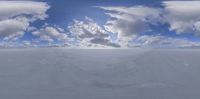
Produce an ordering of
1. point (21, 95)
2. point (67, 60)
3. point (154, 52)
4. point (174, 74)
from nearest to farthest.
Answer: point (154, 52)
point (21, 95)
point (67, 60)
point (174, 74)

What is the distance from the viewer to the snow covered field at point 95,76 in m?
38.4

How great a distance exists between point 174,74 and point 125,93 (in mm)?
7609

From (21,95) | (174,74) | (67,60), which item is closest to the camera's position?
(21,95)

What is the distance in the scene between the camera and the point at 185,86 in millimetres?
41812

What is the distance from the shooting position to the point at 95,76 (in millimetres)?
39500

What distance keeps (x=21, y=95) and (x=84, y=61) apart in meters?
6.65

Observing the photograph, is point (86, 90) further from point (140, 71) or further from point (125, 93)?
point (140, 71)

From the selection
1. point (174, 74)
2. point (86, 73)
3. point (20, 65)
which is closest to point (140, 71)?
point (174, 74)

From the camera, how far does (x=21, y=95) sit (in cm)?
3853

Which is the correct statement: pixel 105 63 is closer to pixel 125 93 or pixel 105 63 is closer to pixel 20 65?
pixel 125 93

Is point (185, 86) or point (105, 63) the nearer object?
point (105, 63)

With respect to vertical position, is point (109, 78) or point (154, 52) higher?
point (154, 52)

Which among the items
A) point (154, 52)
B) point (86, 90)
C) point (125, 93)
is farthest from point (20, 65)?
point (154, 52)

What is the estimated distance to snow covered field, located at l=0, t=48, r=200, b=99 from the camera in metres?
38.4
